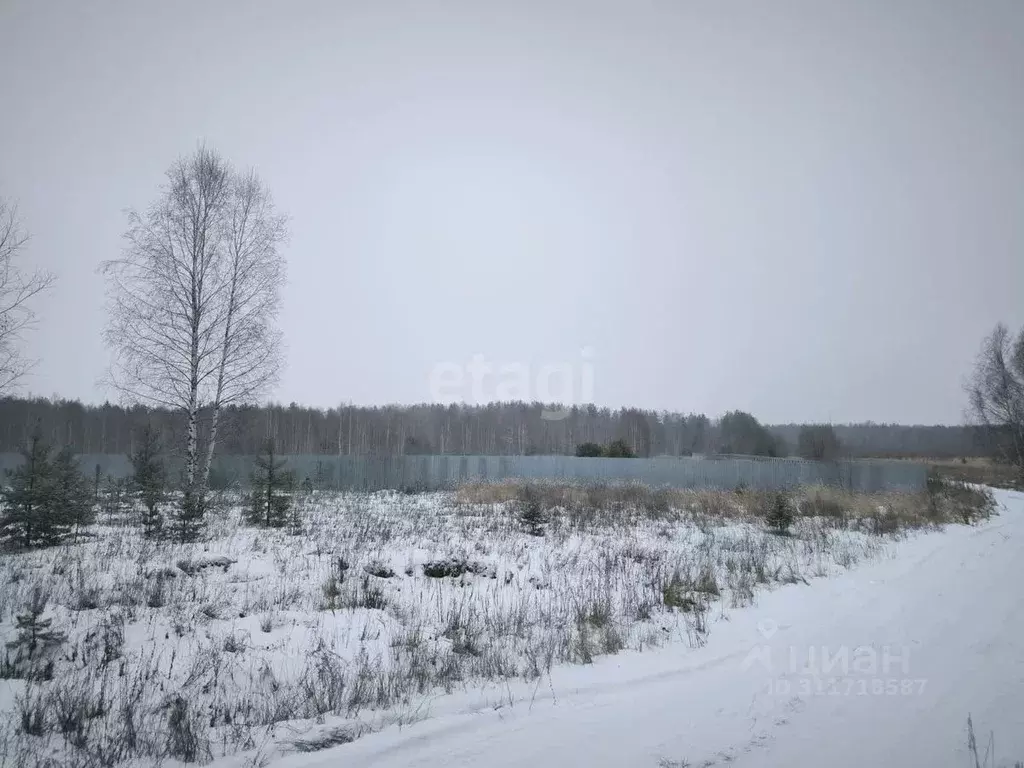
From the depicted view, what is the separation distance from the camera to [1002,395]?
30.3m

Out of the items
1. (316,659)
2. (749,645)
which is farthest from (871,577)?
(316,659)

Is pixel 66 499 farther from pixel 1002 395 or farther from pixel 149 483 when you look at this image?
pixel 1002 395

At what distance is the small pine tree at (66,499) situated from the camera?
25.8ft

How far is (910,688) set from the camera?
381 cm

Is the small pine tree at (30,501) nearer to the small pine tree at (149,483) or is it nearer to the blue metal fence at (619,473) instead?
the small pine tree at (149,483)

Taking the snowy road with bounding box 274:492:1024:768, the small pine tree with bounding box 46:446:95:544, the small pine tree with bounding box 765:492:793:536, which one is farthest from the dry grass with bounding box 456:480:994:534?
the small pine tree with bounding box 46:446:95:544

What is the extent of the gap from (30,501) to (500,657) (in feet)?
27.9

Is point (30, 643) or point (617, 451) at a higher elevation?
point (30, 643)

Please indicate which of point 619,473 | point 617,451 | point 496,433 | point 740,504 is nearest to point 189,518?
point 740,504

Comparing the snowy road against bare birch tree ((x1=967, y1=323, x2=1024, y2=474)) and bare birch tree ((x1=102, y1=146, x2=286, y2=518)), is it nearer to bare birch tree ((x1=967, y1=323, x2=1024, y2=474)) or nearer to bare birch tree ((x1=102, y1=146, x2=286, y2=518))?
bare birch tree ((x1=102, y1=146, x2=286, y2=518))

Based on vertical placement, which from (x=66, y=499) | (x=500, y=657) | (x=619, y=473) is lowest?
(x=619, y=473)

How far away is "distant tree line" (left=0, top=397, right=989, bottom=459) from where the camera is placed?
48156mm

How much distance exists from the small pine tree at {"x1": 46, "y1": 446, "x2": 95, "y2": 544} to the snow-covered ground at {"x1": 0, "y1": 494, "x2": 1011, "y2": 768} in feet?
1.57

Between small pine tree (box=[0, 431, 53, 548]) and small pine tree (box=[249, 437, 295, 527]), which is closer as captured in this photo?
small pine tree (box=[0, 431, 53, 548])
